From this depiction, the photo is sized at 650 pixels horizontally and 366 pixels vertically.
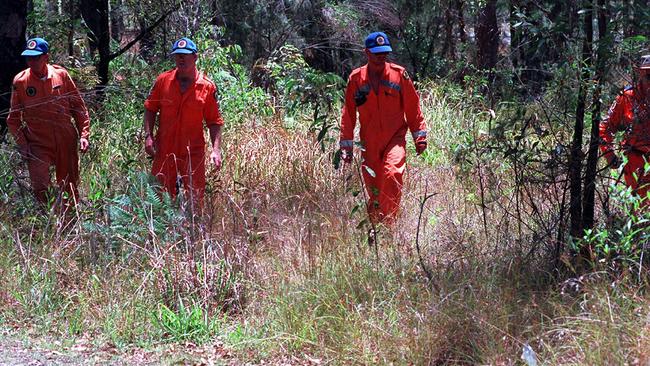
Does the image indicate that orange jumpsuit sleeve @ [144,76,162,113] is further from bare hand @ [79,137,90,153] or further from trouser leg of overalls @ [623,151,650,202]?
trouser leg of overalls @ [623,151,650,202]

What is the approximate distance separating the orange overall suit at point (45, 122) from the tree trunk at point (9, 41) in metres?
0.76

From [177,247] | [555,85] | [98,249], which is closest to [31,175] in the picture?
[98,249]

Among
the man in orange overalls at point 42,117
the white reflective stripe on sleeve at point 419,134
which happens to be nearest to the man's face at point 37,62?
the man in orange overalls at point 42,117

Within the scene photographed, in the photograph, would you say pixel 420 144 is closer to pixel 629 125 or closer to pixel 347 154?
pixel 347 154

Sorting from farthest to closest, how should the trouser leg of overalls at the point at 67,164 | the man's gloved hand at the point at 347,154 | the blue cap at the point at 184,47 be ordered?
the trouser leg of overalls at the point at 67,164, the blue cap at the point at 184,47, the man's gloved hand at the point at 347,154

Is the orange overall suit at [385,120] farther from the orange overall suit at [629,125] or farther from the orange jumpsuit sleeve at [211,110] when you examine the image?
the orange overall suit at [629,125]

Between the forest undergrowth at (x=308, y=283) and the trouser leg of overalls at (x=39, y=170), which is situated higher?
Result: the trouser leg of overalls at (x=39, y=170)

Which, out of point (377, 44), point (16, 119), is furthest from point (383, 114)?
point (16, 119)

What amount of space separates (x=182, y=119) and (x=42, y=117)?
1.45 metres

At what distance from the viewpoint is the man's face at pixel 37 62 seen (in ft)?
27.4

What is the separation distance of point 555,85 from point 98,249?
3547mm

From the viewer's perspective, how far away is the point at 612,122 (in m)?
6.23

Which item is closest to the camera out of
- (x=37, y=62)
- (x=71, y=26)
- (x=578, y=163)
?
(x=578, y=163)

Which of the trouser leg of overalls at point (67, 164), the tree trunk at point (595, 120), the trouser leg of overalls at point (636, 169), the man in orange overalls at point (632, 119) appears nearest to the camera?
the tree trunk at point (595, 120)
